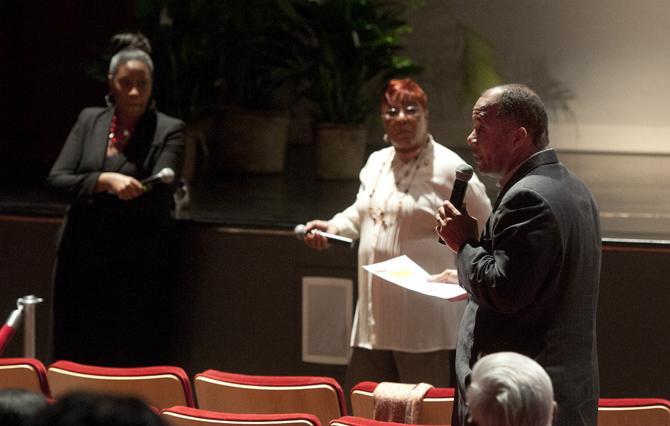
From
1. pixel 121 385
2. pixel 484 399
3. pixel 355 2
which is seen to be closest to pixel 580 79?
pixel 355 2

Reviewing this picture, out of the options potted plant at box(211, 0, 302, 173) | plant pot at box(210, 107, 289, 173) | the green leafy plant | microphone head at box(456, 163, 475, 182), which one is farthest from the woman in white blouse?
plant pot at box(210, 107, 289, 173)

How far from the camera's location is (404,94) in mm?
3594

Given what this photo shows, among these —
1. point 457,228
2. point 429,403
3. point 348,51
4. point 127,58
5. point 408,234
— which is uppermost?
point 348,51

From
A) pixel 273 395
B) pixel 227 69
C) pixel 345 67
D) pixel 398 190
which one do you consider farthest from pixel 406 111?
pixel 227 69

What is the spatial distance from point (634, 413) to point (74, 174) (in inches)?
87.4

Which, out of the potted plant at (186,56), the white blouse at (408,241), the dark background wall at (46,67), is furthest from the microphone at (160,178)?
the dark background wall at (46,67)

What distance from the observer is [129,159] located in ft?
13.1

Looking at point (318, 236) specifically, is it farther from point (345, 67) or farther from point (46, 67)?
point (46, 67)

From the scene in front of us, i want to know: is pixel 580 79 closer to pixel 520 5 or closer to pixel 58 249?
pixel 520 5

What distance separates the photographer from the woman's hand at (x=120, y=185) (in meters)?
3.87

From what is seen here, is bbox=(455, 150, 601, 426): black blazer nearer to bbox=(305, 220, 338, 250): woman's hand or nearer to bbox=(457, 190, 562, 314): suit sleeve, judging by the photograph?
bbox=(457, 190, 562, 314): suit sleeve

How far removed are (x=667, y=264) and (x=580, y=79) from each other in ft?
12.6

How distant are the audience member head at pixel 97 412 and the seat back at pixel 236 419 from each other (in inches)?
45.0

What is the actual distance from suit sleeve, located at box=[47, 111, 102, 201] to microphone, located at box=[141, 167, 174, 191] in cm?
18
